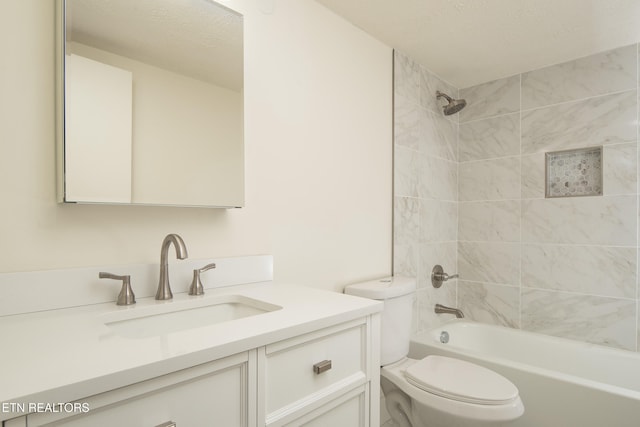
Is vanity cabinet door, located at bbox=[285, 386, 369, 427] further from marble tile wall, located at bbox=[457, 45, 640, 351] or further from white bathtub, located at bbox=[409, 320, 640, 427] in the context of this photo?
marble tile wall, located at bbox=[457, 45, 640, 351]

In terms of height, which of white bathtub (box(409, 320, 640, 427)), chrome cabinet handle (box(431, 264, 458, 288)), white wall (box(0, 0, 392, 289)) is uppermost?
white wall (box(0, 0, 392, 289))

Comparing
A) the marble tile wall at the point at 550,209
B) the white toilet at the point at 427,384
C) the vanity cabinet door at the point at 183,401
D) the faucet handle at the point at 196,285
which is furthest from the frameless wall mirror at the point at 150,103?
the marble tile wall at the point at 550,209

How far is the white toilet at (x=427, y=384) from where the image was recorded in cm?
135

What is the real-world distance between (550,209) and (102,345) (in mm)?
2585

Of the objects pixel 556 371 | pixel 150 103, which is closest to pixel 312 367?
pixel 150 103

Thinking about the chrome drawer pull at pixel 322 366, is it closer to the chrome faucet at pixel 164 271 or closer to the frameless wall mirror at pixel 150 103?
the chrome faucet at pixel 164 271

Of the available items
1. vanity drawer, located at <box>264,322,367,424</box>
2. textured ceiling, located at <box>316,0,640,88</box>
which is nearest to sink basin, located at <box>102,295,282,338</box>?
vanity drawer, located at <box>264,322,367,424</box>

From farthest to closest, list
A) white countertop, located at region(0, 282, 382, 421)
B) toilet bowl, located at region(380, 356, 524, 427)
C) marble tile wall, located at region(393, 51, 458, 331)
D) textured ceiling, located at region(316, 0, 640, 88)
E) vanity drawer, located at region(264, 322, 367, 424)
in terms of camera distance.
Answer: marble tile wall, located at region(393, 51, 458, 331)
textured ceiling, located at region(316, 0, 640, 88)
toilet bowl, located at region(380, 356, 524, 427)
vanity drawer, located at region(264, 322, 367, 424)
white countertop, located at region(0, 282, 382, 421)

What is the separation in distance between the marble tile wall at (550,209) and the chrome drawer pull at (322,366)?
79.9 inches

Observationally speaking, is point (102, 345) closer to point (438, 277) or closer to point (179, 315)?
point (179, 315)

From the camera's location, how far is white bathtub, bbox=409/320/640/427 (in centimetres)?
151

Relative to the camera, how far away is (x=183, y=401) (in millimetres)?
668

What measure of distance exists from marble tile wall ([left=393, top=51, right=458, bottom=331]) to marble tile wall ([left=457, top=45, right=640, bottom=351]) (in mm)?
159

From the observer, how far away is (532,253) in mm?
2359
